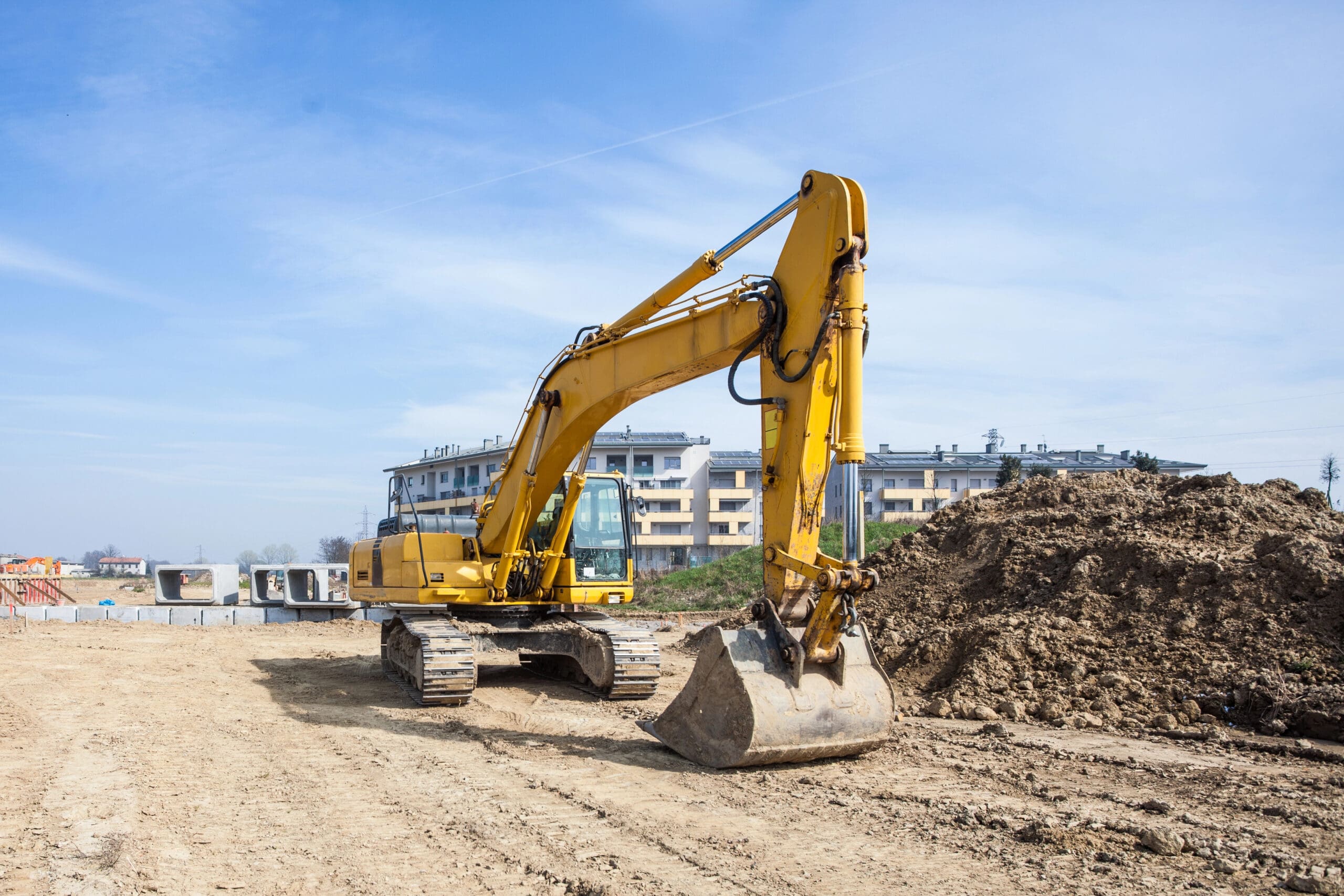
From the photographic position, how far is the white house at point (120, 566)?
12800 cm

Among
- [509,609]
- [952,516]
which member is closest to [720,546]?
[952,516]

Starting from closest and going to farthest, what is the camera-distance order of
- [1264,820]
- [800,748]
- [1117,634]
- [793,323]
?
1. [1264,820]
2. [800,748]
3. [793,323]
4. [1117,634]

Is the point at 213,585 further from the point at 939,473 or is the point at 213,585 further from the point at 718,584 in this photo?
the point at 939,473

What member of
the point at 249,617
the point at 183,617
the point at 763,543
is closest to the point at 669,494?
the point at 249,617

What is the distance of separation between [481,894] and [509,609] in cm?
662

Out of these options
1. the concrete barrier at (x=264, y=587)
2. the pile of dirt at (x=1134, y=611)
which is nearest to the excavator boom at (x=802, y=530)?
the pile of dirt at (x=1134, y=611)

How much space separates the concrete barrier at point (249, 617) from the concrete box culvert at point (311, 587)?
0.60 m

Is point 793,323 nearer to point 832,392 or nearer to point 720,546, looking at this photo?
point 832,392

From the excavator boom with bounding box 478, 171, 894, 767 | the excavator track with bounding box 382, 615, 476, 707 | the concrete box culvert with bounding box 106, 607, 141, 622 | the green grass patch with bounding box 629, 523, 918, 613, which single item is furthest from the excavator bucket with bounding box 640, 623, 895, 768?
the concrete box culvert with bounding box 106, 607, 141, 622

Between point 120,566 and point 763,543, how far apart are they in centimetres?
15618

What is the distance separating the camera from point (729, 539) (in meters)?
59.0

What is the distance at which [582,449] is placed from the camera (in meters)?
10.5

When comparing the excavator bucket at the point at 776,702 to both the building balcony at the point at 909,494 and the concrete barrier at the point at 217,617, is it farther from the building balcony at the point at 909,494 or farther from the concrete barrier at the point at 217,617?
the building balcony at the point at 909,494

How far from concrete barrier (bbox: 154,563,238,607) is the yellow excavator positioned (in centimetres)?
1451
